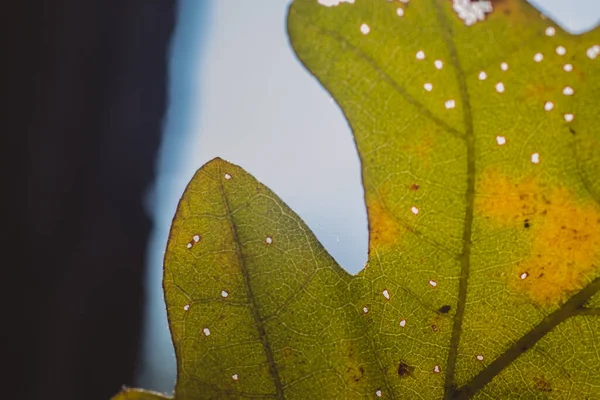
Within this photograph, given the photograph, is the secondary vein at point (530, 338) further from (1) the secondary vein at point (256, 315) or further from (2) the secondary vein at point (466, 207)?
(1) the secondary vein at point (256, 315)

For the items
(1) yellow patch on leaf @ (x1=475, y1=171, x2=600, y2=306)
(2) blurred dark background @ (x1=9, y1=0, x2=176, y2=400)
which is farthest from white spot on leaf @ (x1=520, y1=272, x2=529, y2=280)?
(2) blurred dark background @ (x1=9, y1=0, x2=176, y2=400)

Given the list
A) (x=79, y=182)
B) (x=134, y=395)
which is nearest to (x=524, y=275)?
(x=134, y=395)

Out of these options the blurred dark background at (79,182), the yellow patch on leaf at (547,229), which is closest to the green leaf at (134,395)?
the yellow patch on leaf at (547,229)

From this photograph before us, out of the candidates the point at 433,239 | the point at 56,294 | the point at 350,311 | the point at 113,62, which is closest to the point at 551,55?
the point at 433,239

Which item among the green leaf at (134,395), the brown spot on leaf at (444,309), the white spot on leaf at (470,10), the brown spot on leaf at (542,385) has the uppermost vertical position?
the white spot on leaf at (470,10)

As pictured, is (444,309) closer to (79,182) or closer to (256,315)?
(256,315)
